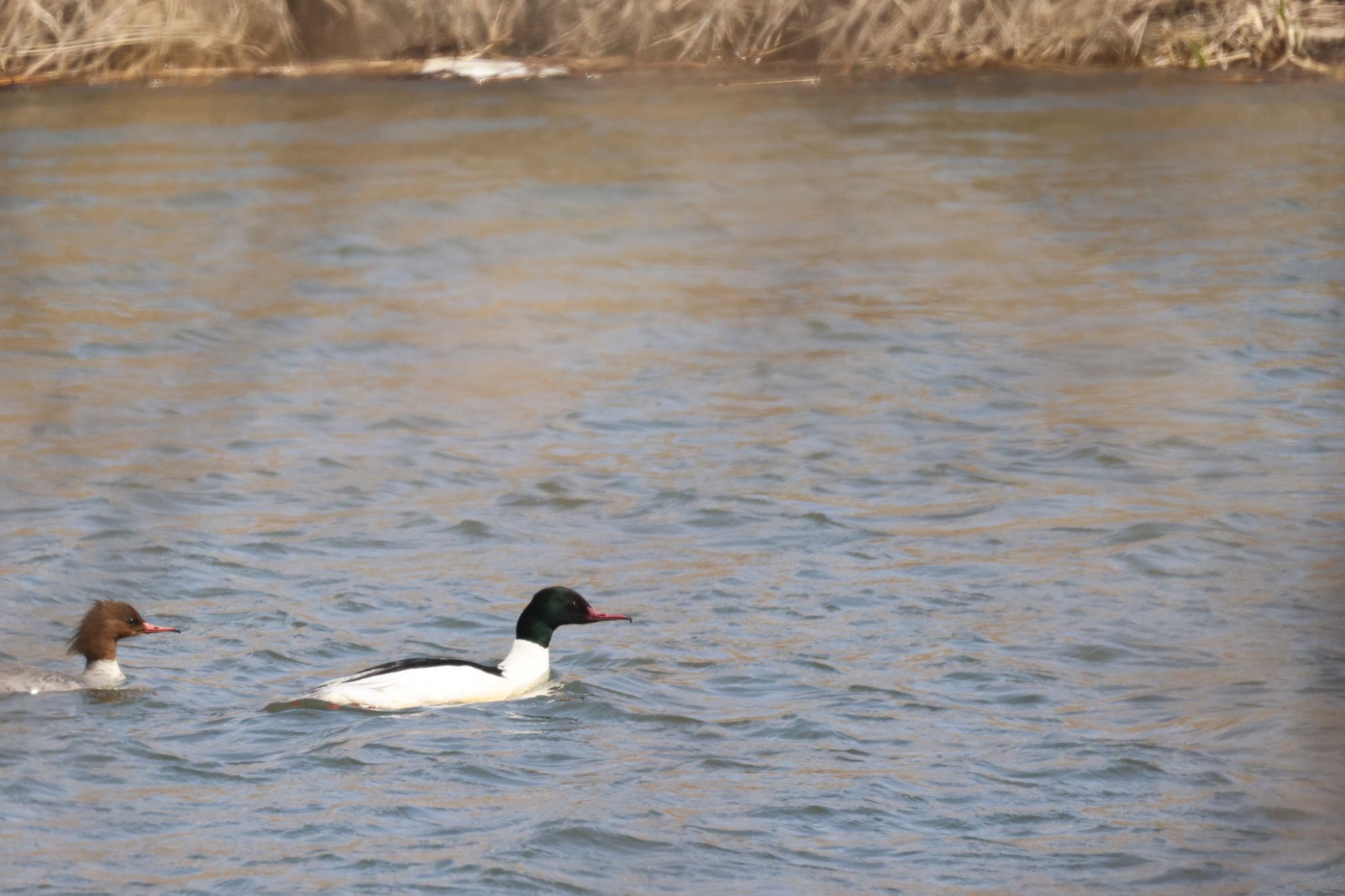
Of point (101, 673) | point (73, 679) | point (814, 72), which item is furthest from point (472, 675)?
point (814, 72)

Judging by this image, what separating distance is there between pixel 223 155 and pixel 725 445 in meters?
7.24

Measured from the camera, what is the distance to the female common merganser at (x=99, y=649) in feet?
28.0

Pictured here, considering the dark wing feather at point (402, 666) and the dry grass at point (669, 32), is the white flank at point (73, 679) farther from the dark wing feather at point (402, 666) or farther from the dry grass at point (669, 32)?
the dry grass at point (669, 32)

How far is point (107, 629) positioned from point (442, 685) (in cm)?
147

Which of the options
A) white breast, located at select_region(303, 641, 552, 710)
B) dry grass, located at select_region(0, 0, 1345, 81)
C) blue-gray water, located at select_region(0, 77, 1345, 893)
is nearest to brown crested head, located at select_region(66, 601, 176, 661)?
blue-gray water, located at select_region(0, 77, 1345, 893)

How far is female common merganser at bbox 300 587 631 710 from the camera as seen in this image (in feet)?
26.5

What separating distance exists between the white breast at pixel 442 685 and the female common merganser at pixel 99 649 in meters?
0.93

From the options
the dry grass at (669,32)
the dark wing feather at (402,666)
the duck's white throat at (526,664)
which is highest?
the dry grass at (669,32)

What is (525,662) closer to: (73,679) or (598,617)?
(598,617)

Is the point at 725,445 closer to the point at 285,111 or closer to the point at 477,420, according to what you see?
the point at 477,420

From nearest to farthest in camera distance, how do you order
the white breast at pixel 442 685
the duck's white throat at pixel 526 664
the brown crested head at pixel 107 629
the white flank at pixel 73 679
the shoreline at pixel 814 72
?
the white breast at pixel 442 685 < the white flank at pixel 73 679 < the brown crested head at pixel 107 629 < the duck's white throat at pixel 526 664 < the shoreline at pixel 814 72

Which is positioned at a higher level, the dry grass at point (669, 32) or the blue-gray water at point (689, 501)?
the dry grass at point (669, 32)

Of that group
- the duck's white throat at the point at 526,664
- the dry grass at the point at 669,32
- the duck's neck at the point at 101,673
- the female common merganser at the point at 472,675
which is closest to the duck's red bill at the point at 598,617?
the female common merganser at the point at 472,675

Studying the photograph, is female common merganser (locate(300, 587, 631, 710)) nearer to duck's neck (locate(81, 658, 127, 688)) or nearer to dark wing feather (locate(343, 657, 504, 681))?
dark wing feather (locate(343, 657, 504, 681))
